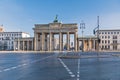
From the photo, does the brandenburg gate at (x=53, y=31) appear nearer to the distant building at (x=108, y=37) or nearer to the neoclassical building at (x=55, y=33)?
the neoclassical building at (x=55, y=33)

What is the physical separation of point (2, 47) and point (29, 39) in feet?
136

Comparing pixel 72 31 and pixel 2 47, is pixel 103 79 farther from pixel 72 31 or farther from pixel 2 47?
pixel 2 47

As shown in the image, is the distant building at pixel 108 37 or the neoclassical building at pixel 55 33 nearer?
the neoclassical building at pixel 55 33

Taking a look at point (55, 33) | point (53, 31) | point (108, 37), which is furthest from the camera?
point (108, 37)

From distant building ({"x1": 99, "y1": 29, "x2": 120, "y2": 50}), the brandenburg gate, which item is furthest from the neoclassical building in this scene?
distant building ({"x1": 99, "y1": 29, "x2": 120, "y2": 50})

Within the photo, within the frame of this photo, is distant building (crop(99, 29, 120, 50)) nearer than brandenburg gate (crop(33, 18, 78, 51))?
No

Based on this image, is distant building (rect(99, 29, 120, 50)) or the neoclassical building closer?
the neoclassical building

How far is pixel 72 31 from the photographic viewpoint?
143250 millimetres

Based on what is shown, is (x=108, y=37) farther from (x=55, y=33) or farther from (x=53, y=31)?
(x=53, y=31)

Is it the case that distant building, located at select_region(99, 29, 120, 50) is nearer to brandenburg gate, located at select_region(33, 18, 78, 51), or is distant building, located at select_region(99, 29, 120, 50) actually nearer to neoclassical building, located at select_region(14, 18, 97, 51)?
neoclassical building, located at select_region(14, 18, 97, 51)

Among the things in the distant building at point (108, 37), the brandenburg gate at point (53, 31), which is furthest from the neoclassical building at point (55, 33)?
the distant building at point (108, 37)

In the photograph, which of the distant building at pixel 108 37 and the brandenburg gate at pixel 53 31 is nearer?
the brandenburg gate at pixel 53 31

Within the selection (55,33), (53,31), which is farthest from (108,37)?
(53,31)

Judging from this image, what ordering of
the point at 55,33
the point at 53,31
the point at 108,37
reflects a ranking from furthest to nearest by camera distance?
1. the point at 108,37
2. the point at 55,33
3. the point at 53,31
